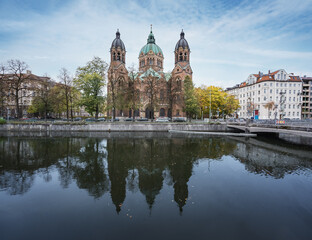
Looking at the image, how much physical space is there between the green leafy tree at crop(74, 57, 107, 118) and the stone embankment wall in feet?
18.5

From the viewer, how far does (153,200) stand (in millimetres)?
7023

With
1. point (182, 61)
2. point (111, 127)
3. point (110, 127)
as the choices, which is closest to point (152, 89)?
point (111, 127)

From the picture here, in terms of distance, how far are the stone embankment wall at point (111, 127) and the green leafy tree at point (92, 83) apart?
5.64m

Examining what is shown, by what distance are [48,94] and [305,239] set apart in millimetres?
49805

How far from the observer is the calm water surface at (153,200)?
520cm

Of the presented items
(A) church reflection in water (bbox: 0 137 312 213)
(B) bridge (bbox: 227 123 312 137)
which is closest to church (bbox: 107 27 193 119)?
(B) bridge (bbox: 227 123 312 137)

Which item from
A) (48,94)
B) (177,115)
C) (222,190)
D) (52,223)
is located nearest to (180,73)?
(177,115)

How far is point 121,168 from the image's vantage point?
11.0 m

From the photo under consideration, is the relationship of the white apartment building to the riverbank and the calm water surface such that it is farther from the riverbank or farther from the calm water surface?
the calm water surface

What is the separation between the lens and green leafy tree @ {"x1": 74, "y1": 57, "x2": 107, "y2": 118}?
1412 inches

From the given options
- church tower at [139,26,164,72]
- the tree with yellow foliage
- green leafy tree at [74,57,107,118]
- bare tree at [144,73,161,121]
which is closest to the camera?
green leafy tree at [74,57,107,118]

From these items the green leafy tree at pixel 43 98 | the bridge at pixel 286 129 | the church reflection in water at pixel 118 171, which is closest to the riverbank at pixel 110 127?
the green leafy tree at pixel 43 98

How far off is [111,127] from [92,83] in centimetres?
1126

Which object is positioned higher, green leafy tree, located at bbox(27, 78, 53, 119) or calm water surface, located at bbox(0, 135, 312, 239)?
green leafy tree, located at bbox(27, 78, 53, 119)
